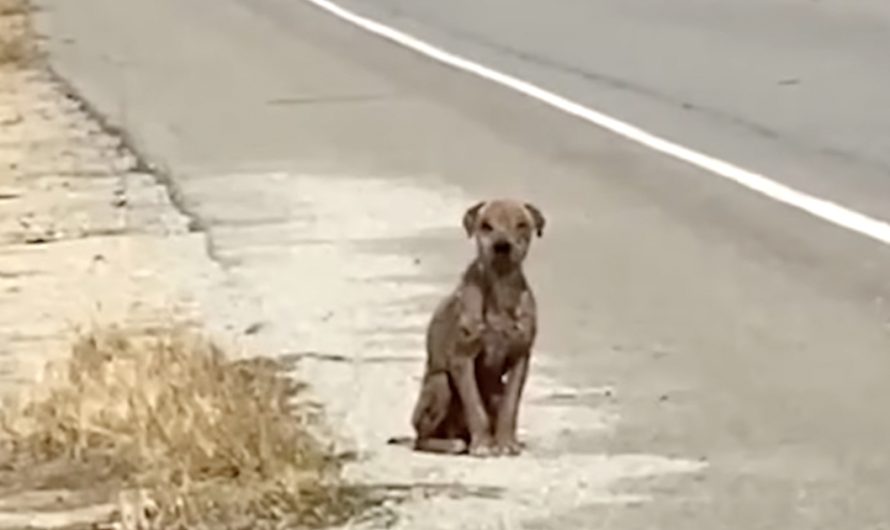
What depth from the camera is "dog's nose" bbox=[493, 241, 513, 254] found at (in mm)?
7172

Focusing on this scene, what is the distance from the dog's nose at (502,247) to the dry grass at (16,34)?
49.7 ft

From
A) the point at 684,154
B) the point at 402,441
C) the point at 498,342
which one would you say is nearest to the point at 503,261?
the point at 498,342

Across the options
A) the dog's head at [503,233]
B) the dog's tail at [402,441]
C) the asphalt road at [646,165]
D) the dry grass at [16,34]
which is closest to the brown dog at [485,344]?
the dog's head at [503,233]

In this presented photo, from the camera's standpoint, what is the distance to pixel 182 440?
7.13m

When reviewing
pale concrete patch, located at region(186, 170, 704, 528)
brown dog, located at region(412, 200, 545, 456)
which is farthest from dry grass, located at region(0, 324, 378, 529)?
brown dog, located at region(412, 200, 545, 456)

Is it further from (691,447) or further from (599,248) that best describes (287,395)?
(599,248)

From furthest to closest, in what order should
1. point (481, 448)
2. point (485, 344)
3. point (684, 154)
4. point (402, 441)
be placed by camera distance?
point (684, 154)
point (402, 441)
point (481, 448)
point (485, 344)

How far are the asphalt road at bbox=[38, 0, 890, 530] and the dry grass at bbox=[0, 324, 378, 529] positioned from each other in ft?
2.18

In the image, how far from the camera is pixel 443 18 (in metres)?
26.2

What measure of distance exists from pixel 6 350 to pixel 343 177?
5009 mm

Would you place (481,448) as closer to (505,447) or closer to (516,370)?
(505,447)

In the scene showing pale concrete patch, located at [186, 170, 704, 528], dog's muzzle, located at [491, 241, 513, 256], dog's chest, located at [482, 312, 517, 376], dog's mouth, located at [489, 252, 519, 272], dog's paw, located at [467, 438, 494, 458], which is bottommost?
pale concrete patch, located at [186, 170, 704, 528]

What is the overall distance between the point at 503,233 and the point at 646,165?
726 centimetres

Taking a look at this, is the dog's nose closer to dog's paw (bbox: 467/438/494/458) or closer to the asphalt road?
dog's paw (bbox: 467/438/494/458)
